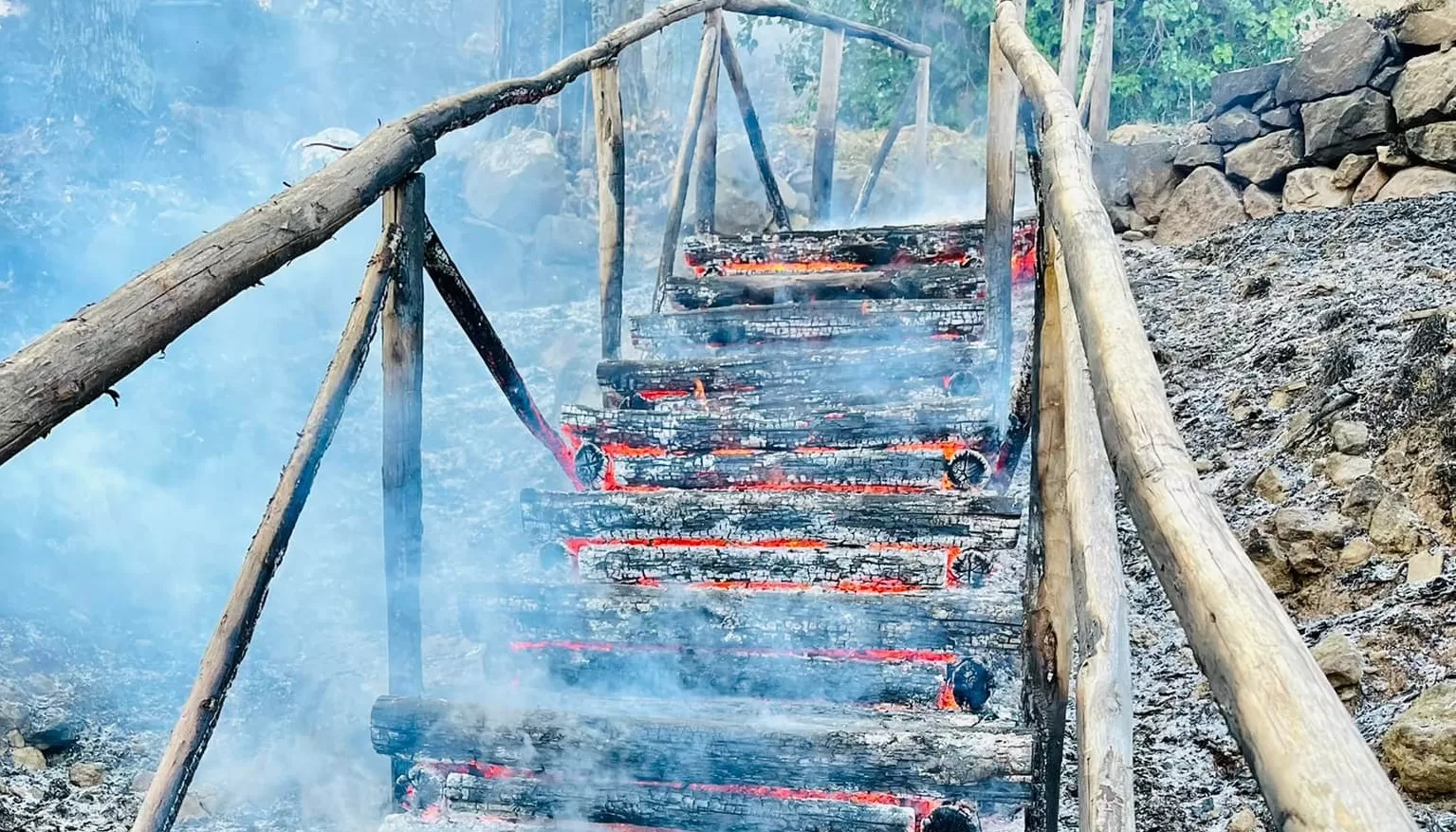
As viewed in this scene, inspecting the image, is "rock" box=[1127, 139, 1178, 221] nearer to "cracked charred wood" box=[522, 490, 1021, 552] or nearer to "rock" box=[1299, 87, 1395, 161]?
"rock" box=[1299, 87, 1395, 161]

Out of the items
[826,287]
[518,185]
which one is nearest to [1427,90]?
[826,287]

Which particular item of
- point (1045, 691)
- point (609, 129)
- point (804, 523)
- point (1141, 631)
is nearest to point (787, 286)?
point (609, 129)

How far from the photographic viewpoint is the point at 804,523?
12.5 feet

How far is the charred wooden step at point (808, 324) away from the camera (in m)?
4.82

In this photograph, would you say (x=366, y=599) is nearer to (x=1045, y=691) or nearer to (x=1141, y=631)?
(x=1141, y=631)

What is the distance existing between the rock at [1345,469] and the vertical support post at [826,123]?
4.46 metres

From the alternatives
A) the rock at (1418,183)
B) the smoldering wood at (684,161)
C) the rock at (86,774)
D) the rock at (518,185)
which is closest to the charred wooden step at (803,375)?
the smoldering wood at (684,161)

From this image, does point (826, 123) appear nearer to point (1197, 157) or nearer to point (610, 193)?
point (1197, 157)

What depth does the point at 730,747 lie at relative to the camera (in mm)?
2623

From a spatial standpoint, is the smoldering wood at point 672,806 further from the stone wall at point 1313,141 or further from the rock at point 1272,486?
the stone wall at point 1313,141

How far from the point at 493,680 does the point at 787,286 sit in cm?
266

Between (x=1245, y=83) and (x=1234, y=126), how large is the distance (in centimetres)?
36

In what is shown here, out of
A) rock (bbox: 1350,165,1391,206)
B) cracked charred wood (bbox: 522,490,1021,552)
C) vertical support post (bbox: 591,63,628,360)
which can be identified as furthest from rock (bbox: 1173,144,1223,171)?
cracked charred wood (bbox: 522,490,1021,552)

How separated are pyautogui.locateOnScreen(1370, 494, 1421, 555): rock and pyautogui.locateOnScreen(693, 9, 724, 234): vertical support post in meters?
3.66
